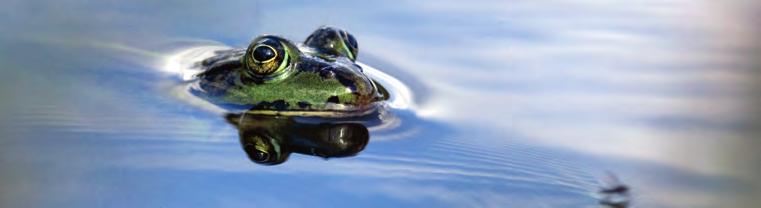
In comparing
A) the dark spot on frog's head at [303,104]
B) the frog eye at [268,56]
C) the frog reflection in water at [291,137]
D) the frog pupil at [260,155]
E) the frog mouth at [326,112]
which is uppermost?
the frog eye at [268,56]

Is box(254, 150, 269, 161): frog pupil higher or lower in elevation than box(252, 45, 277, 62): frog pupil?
lower

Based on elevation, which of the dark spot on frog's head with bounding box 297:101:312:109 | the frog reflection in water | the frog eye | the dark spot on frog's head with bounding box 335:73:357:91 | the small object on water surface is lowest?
the small object on water surface

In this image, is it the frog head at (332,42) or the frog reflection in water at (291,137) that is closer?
the frog reflection in water at (291,137)

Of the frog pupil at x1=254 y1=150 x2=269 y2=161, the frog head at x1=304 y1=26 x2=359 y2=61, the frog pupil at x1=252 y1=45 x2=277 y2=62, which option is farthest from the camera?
the frog head at x1=304 y1=26 x2=359 y2=61

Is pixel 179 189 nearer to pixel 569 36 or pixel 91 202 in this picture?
pixel 91 202

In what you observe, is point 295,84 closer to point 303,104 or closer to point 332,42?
point 303,104

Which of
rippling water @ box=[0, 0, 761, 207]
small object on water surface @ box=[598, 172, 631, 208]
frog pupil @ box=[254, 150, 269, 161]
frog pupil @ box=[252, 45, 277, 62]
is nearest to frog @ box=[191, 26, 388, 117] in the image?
frog pupil @ box=[252, 45, 277, 62]

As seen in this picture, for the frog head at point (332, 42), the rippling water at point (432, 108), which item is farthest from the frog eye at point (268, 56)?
the frog head at point (332, 42)

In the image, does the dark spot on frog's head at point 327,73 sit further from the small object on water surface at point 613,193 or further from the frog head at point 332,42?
the small object on water surface at point 613,193

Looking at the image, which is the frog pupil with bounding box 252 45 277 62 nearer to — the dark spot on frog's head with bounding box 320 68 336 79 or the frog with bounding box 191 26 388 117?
the frog with bounding box 191 26 388 117
